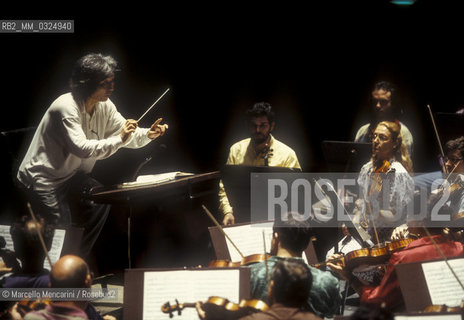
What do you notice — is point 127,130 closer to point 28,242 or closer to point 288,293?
point 28,242

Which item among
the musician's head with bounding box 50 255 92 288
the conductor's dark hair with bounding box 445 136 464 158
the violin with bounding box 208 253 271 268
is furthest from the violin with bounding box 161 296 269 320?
the conductor's dark hair with bounding box 445 136 464 158

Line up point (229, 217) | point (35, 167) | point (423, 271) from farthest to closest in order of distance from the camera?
1. point (229, 217)
2. point (35, 167)
3. point (423, 271)

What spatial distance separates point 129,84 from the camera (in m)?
6.09

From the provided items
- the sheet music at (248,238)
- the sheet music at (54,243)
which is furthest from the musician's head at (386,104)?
the sheet music at (54,243)

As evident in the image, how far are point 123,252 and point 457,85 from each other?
4509mm

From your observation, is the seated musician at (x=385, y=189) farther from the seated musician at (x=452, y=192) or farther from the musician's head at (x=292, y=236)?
the musician's head at (x=292, y=236)

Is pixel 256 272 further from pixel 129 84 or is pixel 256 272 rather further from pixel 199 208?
pixel 129 84

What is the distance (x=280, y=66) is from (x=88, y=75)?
2.85m

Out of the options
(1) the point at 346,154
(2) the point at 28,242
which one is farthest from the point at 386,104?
(2) the point at 28,242

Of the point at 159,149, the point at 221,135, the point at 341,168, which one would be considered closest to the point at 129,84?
the point at 159,149

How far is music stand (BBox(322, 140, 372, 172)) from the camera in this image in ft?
17.4

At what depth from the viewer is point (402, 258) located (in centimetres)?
429

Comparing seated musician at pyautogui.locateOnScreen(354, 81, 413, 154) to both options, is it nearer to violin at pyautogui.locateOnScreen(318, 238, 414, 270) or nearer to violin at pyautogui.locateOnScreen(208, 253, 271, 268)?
violin at pyautogui.locateOnScreen(318, 238, 414, 270)

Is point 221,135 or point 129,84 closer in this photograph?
point 129,84
